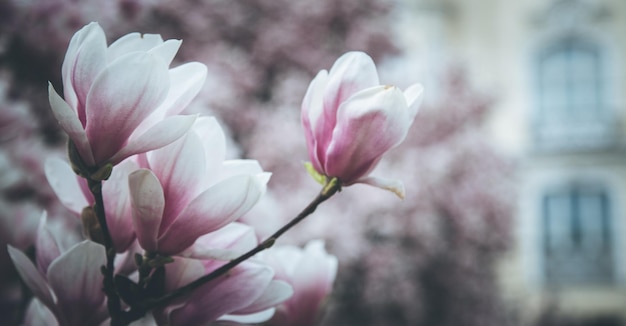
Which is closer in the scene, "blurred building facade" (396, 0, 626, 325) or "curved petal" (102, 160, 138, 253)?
"curved petal" (102, 160, 138, 253)

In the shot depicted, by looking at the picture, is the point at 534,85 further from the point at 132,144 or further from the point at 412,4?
the point at 132,144

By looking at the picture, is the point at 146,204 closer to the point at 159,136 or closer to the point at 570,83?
the point at 159,136

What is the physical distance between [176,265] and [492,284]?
4349mm

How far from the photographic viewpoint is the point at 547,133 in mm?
7766

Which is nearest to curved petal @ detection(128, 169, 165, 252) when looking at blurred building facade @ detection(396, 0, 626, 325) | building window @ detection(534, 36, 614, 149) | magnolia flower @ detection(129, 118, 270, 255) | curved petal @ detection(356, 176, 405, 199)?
magnolia flower @ detection(129, 118, 270, 255)

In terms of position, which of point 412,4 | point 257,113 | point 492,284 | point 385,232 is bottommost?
point 492,284

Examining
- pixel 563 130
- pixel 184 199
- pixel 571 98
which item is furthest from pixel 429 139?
pixel 571 98

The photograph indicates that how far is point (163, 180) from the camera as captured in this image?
310 mm

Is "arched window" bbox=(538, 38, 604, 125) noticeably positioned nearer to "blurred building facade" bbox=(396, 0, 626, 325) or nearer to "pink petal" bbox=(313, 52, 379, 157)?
"blurred building facade" bbox=(396, 0, 626, 325)

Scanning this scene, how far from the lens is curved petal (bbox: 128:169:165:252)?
0.98 feet

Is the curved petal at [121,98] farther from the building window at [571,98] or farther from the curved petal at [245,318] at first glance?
the building window at [571,98]

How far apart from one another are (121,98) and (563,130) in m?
8.01

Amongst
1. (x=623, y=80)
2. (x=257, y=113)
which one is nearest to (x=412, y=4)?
(x=623, y=80)

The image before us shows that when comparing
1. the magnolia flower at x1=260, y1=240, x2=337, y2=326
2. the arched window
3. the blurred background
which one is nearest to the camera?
the magnolia flower at x1=260, y1=240, x2=337, y2=326
